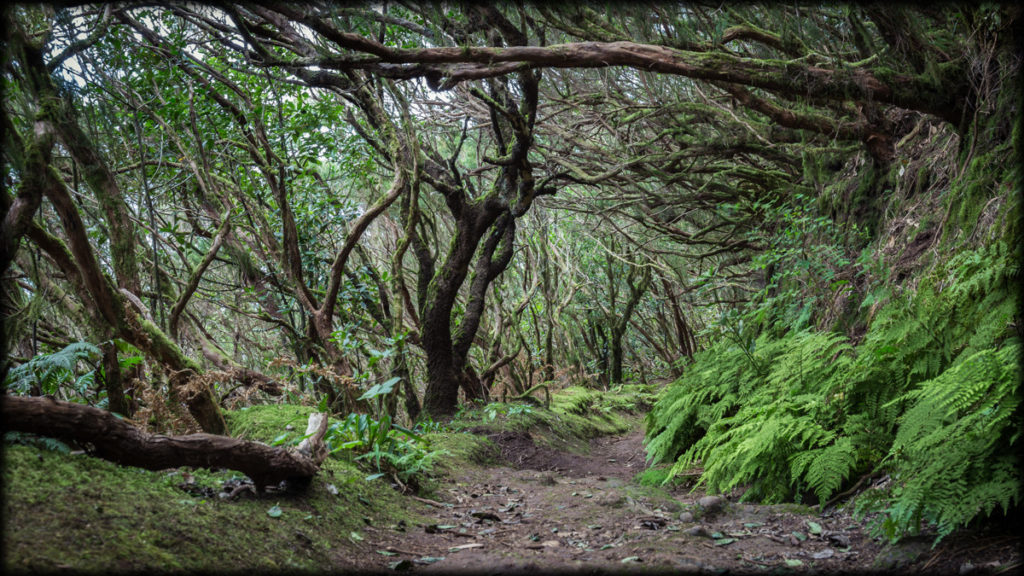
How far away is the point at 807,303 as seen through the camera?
6.05m

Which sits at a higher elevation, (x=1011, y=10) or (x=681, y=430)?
(x=1011, y=10)

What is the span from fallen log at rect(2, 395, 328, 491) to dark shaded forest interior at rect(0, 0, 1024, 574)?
11 millimetres

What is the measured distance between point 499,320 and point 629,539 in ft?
22.8

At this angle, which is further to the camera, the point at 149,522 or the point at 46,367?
the point at 46,367

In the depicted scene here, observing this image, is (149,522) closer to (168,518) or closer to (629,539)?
(168,518)

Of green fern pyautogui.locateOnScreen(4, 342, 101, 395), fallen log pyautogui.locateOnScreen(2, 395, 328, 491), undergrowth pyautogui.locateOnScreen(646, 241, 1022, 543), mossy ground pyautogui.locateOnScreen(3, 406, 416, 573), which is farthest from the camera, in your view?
green fern pyautogui.locateOnScreen(4, 342, 101, 395)

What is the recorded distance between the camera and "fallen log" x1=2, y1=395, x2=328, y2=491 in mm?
2252

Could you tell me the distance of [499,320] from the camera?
32.7ft

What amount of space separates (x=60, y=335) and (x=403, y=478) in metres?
4.11

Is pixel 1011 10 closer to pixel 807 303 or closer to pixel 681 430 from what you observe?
pixel 807 303

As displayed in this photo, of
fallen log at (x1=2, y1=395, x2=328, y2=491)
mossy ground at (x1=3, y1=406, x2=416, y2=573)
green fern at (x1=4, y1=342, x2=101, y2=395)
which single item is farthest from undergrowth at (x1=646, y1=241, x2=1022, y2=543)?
green fern at (x1=4, y1=342, x2=101, y2=395)

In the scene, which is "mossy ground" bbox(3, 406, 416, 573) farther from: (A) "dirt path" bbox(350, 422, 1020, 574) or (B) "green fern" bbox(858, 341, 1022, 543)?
(B) "green fern" bbox(858, 341, 1022, 543)

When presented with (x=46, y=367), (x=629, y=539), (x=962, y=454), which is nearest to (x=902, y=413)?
(x=962, y=454)

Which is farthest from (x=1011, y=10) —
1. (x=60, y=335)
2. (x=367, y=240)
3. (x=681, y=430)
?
(x=367, y=240)
